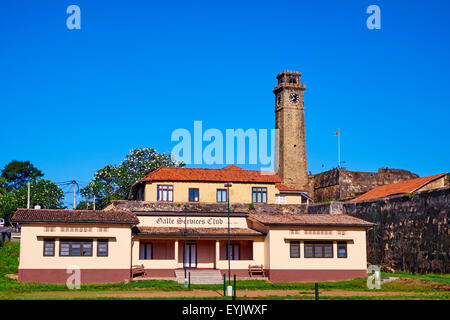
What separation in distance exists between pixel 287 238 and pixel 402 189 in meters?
16.5

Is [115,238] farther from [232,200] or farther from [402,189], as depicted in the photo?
[402,189]

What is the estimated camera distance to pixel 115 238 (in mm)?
42688

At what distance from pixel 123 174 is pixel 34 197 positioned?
16345mm

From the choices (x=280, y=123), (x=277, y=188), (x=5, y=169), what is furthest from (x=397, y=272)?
(x=5, y=169)

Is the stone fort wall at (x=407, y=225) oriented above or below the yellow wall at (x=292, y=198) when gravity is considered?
below

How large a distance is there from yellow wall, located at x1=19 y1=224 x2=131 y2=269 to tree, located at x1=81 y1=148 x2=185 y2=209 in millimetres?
44443

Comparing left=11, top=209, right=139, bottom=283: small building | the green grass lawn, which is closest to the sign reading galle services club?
left=11, top=209, right=139, bottom=283: small building

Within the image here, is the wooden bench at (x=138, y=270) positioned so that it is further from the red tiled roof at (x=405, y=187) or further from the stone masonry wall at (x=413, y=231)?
the red tiled roof at (x=405, y=187)

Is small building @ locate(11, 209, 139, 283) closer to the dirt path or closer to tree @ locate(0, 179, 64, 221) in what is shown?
the dirt path

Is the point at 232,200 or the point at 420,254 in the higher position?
the point at 232,200

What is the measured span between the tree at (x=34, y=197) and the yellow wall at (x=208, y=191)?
41417mm

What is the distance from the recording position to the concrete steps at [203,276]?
1688 inches

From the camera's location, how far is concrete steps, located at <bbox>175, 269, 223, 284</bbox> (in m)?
42.9

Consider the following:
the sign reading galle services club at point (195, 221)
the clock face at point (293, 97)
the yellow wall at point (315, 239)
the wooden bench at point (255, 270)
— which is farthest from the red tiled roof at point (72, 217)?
the clock face at point (293, 97)
